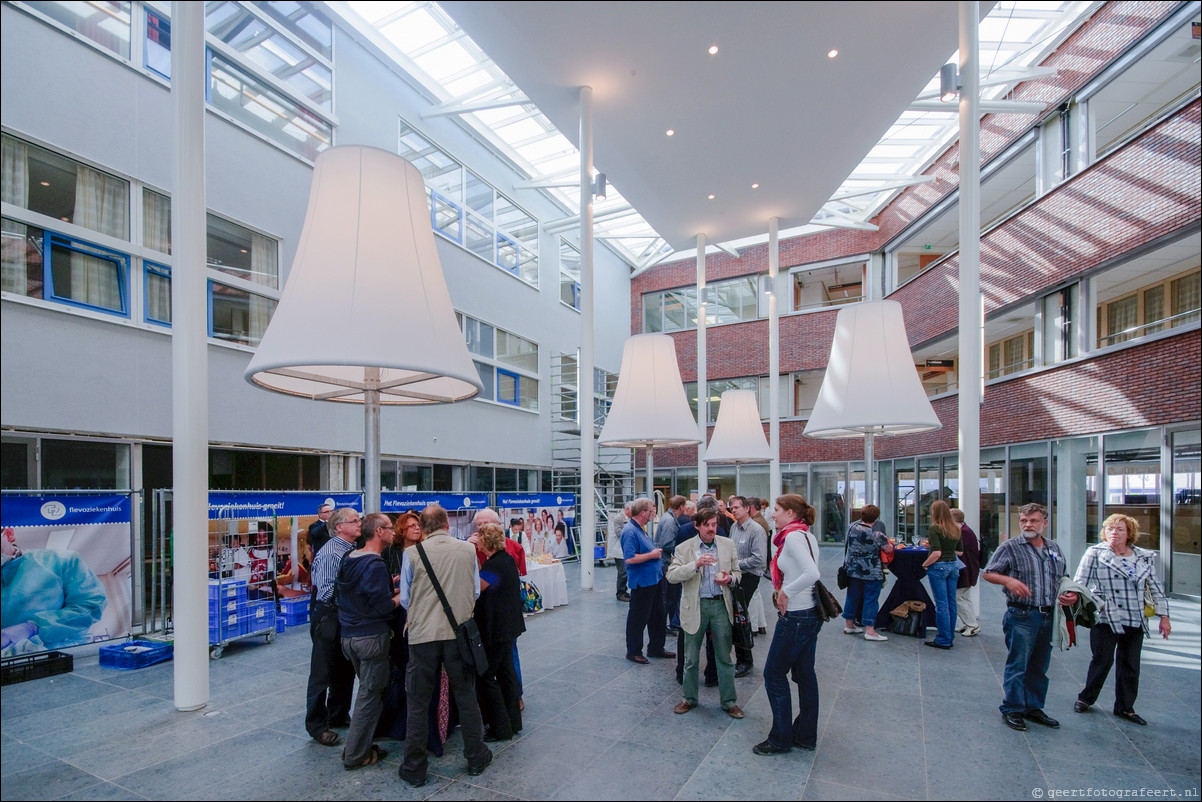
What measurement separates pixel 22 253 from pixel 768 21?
842 centimetres

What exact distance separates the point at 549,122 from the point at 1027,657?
51.7 ft

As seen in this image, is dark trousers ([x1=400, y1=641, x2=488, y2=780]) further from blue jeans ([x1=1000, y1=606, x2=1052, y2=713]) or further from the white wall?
blue jeans ([x1=1000, y1=606, x2=1052, y2=713])

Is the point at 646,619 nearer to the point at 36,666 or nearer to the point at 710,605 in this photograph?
the point at 710,605

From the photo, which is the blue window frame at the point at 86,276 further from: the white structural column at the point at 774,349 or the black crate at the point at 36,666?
the white structural column at the point at 774,349

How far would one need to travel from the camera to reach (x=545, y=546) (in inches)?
624

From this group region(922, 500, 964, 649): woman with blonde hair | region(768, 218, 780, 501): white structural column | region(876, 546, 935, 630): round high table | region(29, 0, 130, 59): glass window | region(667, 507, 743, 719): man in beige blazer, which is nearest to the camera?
region(667, 507, 743, 719): man in beige blazer

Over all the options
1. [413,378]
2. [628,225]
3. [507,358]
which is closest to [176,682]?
[413,378]

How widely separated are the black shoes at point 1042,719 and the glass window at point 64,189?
1141 centimetres

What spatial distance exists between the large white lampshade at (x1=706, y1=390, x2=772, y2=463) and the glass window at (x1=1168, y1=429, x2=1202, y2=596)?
8524 mm

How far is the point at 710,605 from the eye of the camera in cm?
568

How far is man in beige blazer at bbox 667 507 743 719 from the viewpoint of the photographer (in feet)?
18.4

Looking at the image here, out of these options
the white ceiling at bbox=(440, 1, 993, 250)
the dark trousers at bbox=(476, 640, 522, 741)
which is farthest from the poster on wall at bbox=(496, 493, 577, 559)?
the dark trousers at bbox=(476, 640, 522, 741)

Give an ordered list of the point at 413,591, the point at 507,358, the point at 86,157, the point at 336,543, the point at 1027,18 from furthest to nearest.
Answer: the point at 507,358
the point at 1027,18
the point at 86,157
the point at 336,543
the point at 413,591

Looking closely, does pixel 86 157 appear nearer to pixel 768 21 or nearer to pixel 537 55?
pixel 537 55
